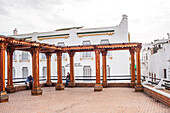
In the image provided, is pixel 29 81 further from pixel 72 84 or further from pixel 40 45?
pixel 40 45

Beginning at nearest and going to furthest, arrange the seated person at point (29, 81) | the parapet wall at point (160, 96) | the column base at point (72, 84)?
1. the parapet wall at point (160, 96)
2. the seated person at point (29, 81)
3. the column base at point (72, 84)

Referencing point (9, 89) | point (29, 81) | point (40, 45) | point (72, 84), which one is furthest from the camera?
point (72, 84)

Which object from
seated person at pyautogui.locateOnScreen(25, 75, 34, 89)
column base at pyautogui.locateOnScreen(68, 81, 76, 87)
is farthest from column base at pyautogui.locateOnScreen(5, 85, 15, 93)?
column base at pyautogui.locateOnScreen(68, 81, 76, 87)

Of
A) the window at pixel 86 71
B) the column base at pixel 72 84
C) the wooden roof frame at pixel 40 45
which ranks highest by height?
the wooden roof frame at pixel 40 45

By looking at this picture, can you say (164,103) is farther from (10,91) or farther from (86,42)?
(86,42)

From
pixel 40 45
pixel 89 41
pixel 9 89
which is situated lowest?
pixel 9 89

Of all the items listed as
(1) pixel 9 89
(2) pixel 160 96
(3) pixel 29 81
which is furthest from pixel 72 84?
(2) pixel 160 96

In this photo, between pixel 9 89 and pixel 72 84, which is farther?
pixel 72 84

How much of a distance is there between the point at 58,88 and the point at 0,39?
7712mm

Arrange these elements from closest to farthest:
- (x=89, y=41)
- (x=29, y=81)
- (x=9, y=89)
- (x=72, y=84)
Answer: (x=9, y=89) < (x=29, y=81) < (x=72, y=84) < (x=89, y=41)

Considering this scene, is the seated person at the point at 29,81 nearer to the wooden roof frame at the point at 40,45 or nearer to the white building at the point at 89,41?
the wooden roof frame at the point at 40,45

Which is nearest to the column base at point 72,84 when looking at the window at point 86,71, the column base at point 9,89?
the window at point 86,71

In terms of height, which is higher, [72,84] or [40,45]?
[40,45]

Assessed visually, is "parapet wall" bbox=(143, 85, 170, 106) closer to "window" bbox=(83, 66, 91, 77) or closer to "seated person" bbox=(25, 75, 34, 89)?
"seated person" bbox=(25, 75, 34, 89)
